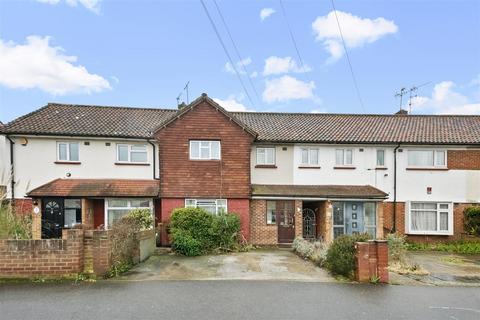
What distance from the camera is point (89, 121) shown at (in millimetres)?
18188

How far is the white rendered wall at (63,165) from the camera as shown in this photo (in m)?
16.6

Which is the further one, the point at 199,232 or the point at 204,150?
the point at 204,150

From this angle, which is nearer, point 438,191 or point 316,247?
point 316,247

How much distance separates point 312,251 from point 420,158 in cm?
918

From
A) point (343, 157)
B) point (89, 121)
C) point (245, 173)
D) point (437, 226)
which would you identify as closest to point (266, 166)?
point (245, 173)

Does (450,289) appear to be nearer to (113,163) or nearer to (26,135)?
(113,163)

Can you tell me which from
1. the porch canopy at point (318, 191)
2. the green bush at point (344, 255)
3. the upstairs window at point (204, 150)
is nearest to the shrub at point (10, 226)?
the upstairs window at point (204, 150)

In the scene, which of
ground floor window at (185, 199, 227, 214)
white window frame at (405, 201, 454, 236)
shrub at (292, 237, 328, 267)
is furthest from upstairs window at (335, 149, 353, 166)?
ground floor window at (185, 199, 227, 214)

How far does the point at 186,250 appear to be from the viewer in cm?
1344

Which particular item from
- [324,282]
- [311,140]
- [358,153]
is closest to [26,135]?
[311,140]

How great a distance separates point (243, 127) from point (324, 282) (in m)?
8.76

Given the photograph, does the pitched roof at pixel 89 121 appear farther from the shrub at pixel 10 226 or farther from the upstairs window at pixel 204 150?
the shrub at pixel 10 226

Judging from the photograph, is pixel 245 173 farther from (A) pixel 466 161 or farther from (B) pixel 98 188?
(A) pixel 466 161

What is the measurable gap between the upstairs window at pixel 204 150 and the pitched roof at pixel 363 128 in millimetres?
2504
